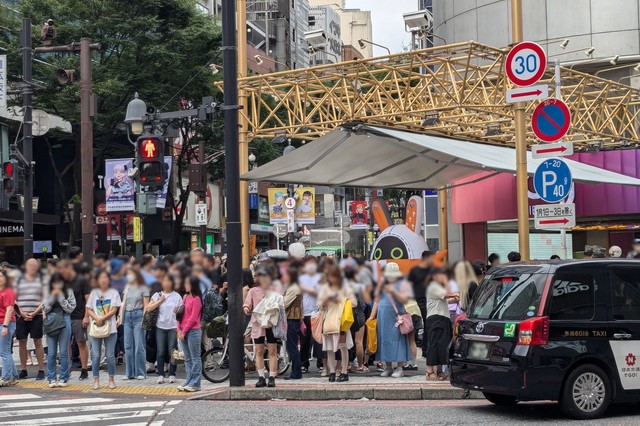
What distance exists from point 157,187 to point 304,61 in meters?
74.0

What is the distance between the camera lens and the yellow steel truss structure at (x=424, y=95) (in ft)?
61.5

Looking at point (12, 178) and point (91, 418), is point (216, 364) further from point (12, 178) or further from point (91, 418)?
point (12, 178)

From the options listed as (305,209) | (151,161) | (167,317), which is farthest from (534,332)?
(305,209)

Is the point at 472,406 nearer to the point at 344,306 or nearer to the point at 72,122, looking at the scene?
the point at 344,306

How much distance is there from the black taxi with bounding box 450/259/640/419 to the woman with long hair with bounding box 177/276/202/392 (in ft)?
14.8

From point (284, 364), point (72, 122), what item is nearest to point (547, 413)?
point (284, 364)

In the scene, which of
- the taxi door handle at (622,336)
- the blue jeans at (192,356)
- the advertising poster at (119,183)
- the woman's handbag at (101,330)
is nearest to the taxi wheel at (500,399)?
the taxi door handle at (622,336)

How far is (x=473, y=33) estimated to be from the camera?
3077 cm

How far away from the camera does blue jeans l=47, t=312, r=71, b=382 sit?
1526 centimetres

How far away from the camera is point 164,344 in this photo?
15586 millimetres

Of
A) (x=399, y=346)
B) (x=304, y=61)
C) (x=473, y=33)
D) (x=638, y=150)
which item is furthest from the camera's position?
(x=304, y=61)

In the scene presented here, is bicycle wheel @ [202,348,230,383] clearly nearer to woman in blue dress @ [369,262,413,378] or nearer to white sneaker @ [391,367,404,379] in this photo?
woman in blue dress @ [369,262,413,378]

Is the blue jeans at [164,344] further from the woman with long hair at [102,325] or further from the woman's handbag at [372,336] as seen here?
the woman's handbag at [372,336]

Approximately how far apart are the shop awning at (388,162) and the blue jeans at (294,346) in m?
4.78
